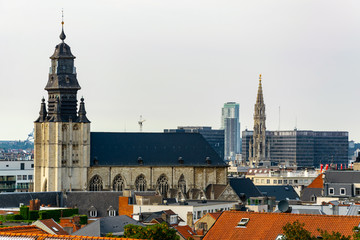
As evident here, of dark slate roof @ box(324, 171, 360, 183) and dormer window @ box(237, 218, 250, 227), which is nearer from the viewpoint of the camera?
dormer window @ box(237, 218, 250, 227)

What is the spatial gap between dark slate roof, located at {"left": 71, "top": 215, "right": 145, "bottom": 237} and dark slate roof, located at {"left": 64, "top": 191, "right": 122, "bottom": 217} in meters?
44.3

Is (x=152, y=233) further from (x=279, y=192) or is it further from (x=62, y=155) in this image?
(x=279, y=192)

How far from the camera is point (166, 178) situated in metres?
168

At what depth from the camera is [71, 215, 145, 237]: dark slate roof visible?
84500mm

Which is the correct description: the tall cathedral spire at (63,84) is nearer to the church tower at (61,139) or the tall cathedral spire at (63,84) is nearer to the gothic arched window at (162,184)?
the church tower at (61,139)

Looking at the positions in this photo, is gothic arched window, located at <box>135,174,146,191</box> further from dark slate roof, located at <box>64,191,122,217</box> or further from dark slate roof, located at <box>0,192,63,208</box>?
dark slate roof, located at <box>64,191,122,217</box>

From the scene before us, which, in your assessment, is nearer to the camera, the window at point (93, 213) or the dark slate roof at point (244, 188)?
the window at point (93, 213)

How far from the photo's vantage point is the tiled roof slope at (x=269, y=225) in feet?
211

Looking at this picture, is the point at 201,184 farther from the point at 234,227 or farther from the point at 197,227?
the point at 234,227

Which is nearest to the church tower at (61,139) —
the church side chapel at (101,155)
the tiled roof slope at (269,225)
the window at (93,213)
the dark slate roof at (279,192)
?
the church side chapel at (101,155)

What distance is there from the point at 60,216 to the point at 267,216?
5860 cm

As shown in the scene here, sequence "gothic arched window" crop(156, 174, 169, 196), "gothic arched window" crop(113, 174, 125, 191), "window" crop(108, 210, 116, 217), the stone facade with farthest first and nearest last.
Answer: "gothic arched window" crop(156, 174, 169, 196) < "gothic arched window" crop(113, 174, 125, 191) < the stone facade < "window" crop(108, 210, 116, 217)

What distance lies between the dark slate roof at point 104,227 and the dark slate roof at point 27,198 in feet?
151

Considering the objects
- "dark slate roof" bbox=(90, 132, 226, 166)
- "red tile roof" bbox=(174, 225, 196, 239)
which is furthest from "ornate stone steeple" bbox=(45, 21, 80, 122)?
"red tile roof" bbox=(174, 225, 196, 239)
